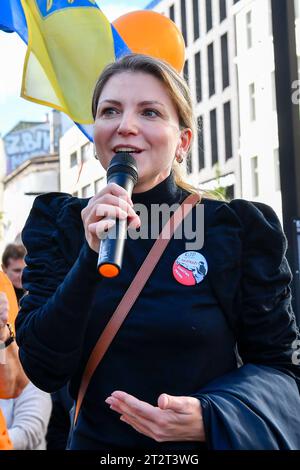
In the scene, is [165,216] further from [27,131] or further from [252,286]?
[27,131]

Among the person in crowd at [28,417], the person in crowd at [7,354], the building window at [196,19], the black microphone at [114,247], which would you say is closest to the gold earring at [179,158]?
the black microphone at [114,247]

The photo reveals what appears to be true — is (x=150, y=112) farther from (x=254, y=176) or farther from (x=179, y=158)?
(x=254, y=176)

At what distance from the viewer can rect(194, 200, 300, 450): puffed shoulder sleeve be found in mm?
1930

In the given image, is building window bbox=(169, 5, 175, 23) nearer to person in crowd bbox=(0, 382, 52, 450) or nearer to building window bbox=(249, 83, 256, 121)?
building window bbox=(249, 83, 256, 121)

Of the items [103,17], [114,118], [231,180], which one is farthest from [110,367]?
[231,180]

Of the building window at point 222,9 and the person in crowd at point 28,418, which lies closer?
the person in crowd at point 28,418

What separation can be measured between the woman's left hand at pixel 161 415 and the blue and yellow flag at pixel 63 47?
2422mm

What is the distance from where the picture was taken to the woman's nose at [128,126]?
2.15m

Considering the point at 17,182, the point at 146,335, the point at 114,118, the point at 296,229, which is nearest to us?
the point at 146,335

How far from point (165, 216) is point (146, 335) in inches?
13.6

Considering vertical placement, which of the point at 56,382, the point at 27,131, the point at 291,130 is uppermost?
the point at 27,131

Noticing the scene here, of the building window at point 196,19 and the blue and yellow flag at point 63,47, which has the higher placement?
the building window at point 196,19

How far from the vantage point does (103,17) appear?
14.9 feet

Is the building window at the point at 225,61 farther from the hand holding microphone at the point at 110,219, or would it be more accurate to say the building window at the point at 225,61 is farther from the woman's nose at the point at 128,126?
the hand holding microphone at the point at 110,219
